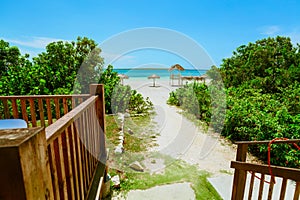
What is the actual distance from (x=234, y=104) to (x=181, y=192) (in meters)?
3.19

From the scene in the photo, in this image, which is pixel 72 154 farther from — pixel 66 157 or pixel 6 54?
pixel 6 54

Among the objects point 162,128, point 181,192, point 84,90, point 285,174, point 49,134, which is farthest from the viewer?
point 84,90

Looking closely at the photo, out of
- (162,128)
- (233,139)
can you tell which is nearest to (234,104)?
(233,139)

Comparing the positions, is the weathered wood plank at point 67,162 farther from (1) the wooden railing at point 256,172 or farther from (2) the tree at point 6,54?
(2) the tree at point 6,54

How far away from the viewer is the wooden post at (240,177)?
1847mm

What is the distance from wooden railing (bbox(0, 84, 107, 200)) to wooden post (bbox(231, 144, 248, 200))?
5.24ft

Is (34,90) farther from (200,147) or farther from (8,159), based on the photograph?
(8,159)

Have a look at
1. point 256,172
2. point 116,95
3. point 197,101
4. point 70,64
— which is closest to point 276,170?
point 256,172

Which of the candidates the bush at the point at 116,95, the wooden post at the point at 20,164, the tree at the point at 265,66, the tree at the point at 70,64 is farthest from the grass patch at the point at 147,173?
the tree at the point at 265,66

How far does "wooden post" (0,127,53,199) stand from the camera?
439 millimetres

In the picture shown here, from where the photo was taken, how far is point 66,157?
43.6 inches

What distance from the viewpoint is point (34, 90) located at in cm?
474

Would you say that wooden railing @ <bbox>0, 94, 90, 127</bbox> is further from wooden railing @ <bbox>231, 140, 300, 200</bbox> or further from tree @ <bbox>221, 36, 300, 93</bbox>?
tree @ <bbox>221, 36, 300, 93</bbox>

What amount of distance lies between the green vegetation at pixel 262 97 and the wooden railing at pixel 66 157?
10.3 feet
